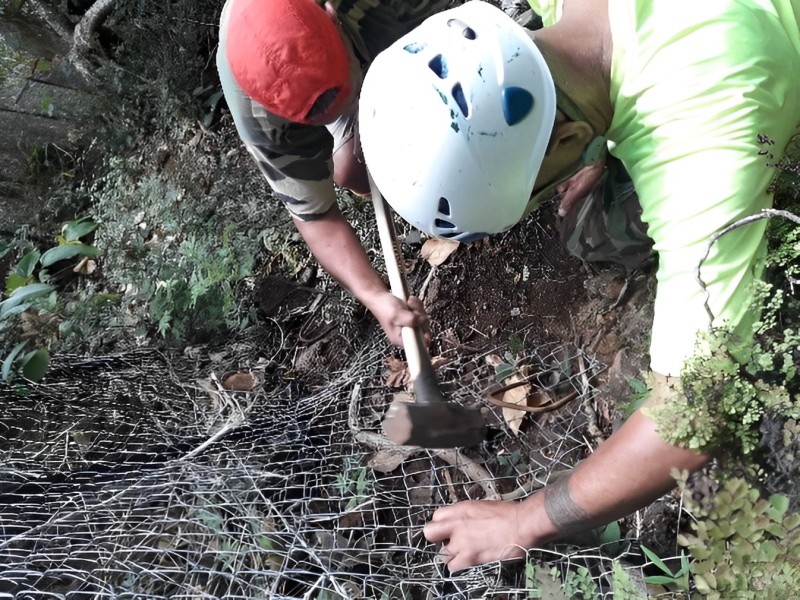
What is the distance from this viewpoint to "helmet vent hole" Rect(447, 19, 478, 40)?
1.41m

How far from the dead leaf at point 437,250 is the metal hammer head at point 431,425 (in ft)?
3.18

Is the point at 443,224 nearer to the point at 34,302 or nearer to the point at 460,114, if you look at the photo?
the point at 460,114

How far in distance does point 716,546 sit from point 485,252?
175 centimetres

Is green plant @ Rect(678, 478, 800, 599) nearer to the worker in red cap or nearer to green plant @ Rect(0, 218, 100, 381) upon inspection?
the worker in red cap

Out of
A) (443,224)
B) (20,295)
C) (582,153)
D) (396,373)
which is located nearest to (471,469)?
(396,373)

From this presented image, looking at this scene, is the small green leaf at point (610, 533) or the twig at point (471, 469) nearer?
the small green leaf at point (610, 533)

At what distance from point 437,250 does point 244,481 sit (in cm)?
126

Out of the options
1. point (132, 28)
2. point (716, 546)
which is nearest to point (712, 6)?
point (716, 546)

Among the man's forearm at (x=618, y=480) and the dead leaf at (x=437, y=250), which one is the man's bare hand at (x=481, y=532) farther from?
the dead leaf at (x=437, y=250)

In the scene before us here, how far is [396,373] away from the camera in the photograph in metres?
2.47

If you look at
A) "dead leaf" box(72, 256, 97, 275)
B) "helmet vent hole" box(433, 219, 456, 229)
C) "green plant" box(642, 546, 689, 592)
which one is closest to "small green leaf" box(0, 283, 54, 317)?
"dead leaf" box(72, 256, 97, 275)

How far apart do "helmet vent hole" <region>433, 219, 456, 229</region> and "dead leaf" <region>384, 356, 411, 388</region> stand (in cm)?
98

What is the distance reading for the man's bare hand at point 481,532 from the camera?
5.20 feet

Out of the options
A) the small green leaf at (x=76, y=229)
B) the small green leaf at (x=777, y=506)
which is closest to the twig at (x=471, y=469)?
Result: the small green leaf at (x=777, y=506)
